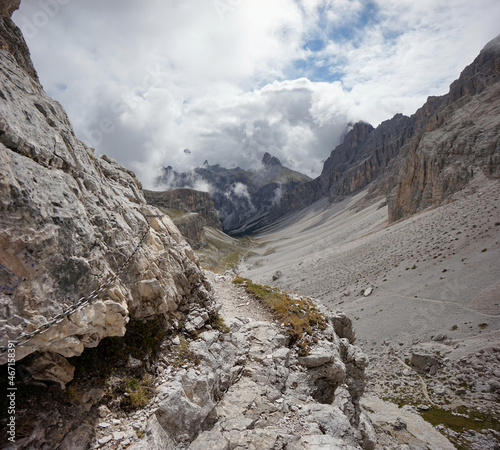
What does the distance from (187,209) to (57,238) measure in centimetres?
15691

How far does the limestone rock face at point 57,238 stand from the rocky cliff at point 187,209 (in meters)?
103

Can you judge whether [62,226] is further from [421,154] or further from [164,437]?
[421,154]

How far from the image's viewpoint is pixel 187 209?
159 meters

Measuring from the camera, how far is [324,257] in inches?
2810

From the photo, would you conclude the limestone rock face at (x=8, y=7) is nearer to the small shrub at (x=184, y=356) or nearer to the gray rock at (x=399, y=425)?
the small shrub at (x=184, y=356)

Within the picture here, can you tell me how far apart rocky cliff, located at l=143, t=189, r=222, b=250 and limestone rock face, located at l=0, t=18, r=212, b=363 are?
339 ft

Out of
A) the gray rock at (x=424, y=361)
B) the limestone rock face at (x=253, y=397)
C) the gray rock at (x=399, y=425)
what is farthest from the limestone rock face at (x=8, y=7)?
the gray rock at (x=424, y=361)

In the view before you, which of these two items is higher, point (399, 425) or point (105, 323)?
point (105, 323)

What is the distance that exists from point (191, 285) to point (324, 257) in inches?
2499

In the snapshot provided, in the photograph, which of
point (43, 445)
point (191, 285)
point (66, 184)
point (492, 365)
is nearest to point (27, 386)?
point (43, 445)

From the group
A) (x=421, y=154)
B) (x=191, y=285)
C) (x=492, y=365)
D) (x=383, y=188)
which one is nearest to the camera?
Result: (x=191, y=285)

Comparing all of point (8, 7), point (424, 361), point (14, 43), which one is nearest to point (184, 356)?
point (14, 43)

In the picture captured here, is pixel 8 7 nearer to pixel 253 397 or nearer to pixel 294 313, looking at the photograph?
pixel 253 397

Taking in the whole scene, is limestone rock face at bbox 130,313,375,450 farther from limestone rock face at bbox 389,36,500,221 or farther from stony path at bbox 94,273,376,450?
limestone rock face at bbox 389,36,500,221
